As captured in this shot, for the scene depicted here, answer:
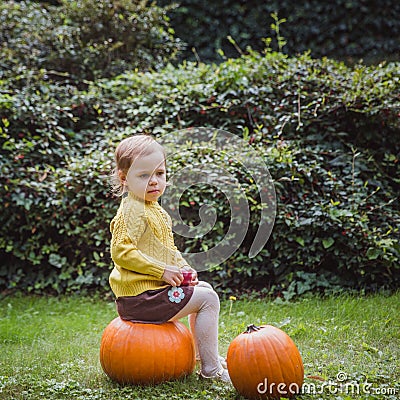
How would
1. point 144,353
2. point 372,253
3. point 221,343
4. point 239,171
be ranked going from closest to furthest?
point 144,353 < point 221,343 < point 372,253 < point 239,171

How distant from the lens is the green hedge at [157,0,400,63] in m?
9.73

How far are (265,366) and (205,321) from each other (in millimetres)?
463

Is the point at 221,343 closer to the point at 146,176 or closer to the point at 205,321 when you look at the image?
the point at 205,321

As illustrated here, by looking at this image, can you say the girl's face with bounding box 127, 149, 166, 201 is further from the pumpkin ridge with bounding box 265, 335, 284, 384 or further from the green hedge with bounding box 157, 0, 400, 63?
the green hedge with bounding box 157, 0, 400, 63

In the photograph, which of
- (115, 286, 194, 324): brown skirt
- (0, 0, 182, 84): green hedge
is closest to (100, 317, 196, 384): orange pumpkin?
(115, 286, 194, 324): brown skirt

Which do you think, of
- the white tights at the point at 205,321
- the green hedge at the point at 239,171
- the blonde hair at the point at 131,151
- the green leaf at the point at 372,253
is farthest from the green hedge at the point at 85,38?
the white tights at the point at 205,321

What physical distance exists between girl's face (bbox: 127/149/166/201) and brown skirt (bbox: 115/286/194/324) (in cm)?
53

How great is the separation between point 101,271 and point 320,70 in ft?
10.3

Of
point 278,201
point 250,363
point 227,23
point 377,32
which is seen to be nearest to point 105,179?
point 278,201

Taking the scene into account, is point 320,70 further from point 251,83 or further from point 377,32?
point 377,32

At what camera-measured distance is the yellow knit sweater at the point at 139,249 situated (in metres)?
3.01

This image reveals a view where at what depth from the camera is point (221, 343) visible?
3.77 meters

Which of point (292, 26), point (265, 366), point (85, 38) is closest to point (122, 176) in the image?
point (265, 366)

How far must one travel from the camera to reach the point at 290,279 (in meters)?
4.96
